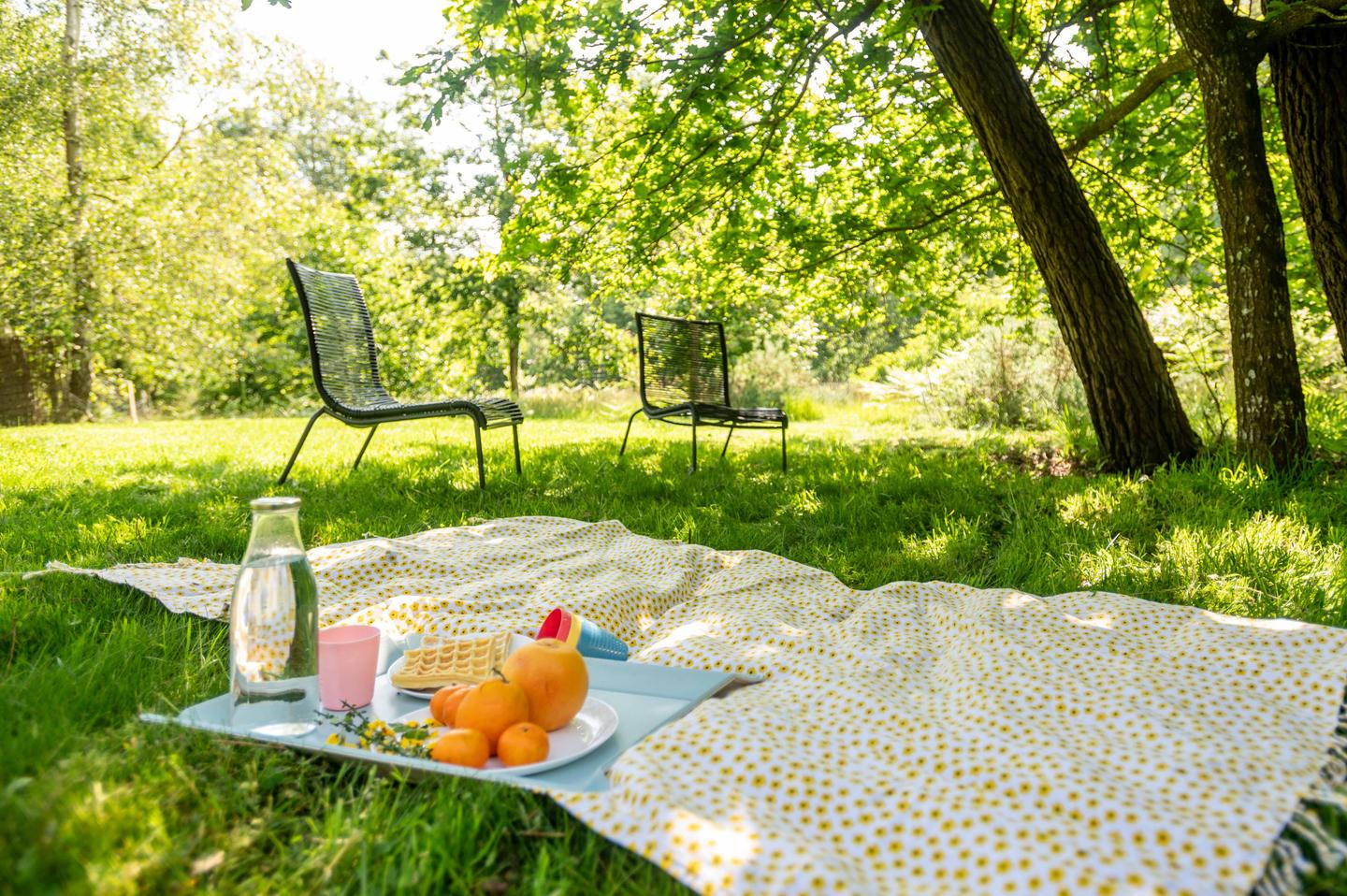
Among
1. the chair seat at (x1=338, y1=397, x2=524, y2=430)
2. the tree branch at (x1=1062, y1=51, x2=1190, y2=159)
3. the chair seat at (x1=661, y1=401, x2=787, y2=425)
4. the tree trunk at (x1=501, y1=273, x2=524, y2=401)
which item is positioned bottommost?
the chair seat at (x1=661, y1=401, x2=787, y2=425)

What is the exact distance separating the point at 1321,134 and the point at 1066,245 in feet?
3.93

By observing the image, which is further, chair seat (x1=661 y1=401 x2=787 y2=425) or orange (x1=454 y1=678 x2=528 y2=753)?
chair seat (x1=661 y1=401 x2=787 y2=425)

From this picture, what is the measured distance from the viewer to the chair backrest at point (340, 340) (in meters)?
4.82

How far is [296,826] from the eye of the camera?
54.0 inches

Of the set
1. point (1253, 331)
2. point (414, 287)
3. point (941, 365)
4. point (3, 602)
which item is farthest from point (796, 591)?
point (414, 287)

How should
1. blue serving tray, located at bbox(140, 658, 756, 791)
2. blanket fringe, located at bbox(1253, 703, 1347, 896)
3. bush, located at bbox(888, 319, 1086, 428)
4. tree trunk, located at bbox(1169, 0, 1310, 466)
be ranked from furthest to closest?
bush, located at bbox(888, 319, 1086, 428) < tree trunk, located at bbox(1169, 0, 1310, 466) < blue serving tray, located at bbox(140, 658, 756, 791) < blanket fringe, located at bbox(1253, 703, 1347, 896)

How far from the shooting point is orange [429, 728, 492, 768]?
1.53 m

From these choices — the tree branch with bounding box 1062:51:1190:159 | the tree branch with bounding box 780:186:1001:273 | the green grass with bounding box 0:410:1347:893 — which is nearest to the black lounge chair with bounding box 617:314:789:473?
the green grass with bounding box 0:410:1347:893

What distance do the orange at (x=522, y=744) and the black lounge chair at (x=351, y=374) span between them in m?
3.19

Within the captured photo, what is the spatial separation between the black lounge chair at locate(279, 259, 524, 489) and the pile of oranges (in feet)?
10.00

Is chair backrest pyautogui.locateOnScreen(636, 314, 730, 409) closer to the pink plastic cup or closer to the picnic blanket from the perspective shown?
the picnic blanket

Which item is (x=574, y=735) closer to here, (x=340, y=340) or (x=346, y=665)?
(x=346, y=665)

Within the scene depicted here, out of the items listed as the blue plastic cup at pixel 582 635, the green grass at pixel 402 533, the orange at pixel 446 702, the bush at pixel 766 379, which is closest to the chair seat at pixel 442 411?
the green grass at pixel 402 533

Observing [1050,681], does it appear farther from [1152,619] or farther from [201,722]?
[201,722]
